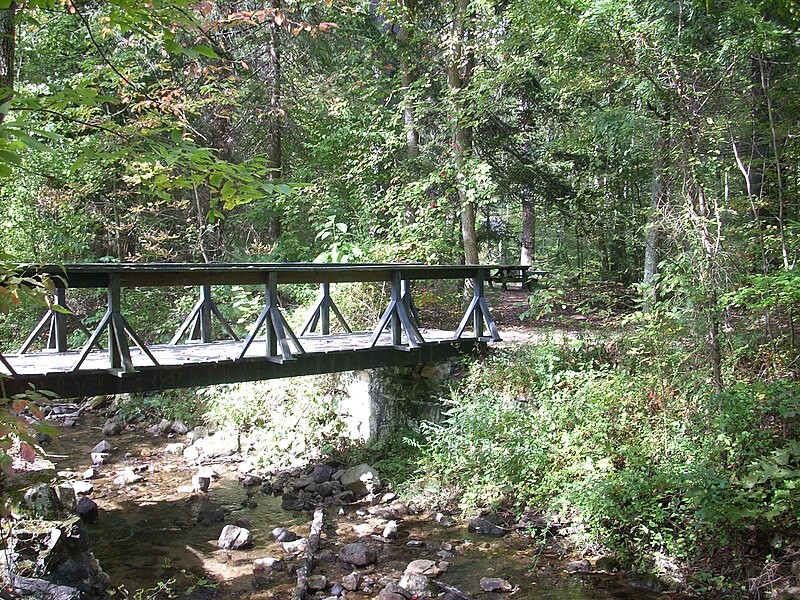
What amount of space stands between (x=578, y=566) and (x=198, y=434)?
783cm

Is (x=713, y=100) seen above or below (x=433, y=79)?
below

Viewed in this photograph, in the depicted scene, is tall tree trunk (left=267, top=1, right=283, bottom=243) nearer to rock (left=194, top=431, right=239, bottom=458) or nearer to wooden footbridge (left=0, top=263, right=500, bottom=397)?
rock (left=194, top=431, right=239, bottom=458)

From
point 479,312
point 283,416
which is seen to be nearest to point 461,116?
point 479,312

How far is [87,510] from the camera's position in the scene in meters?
8.16

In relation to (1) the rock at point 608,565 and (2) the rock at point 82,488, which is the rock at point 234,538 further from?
(1) the rock at point 608,565

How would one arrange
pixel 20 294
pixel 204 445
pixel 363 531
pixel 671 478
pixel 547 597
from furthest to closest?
pixel 204 445, pixel 363 531, pixel 671 478, pixel 547 597, pixel 20 294

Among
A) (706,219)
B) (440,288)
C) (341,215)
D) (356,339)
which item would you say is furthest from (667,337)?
(341,215)

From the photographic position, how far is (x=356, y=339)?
32.3 feet

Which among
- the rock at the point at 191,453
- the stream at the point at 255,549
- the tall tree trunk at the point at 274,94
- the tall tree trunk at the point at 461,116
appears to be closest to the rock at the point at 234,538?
the stream at the point at 255,549

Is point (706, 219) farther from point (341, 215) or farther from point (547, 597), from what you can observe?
point (341, 215)

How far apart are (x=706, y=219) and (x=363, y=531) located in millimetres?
5384

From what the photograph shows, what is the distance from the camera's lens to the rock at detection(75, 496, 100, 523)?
8094 millimetres

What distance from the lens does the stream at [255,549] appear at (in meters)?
6.20

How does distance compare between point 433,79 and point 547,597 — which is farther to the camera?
point 433,79
